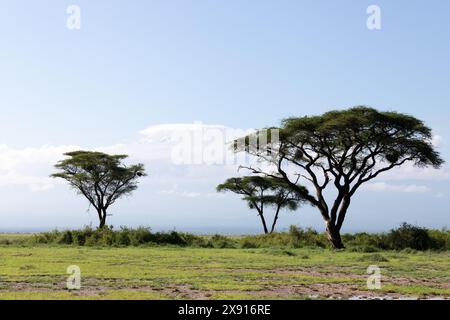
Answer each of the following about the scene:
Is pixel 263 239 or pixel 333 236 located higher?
pixel 333 236

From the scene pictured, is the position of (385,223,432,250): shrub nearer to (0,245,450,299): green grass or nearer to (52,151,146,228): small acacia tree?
(0,245,450,299): green grass

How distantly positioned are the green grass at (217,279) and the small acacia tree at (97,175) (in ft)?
102

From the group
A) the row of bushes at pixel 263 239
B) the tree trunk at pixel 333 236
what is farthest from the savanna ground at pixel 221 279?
the row of bushes at pixel 263 239

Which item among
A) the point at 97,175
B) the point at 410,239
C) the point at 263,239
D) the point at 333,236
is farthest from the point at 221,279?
the point at 97,175

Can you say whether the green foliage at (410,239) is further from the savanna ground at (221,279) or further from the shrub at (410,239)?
the savanna ground at (221,279)

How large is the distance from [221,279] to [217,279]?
0.13m

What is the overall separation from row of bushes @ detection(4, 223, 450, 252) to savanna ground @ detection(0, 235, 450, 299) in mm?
11642

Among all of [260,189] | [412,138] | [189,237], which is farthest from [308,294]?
[260,189]

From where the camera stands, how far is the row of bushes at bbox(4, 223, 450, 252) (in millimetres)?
36781

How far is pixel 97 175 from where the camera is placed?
56.1 m

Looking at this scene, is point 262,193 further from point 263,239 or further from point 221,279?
point 221,279

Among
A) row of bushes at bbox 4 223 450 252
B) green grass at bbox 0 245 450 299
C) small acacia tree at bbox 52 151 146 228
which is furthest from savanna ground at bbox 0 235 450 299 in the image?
small acacia tree at bbox 52 151 146 228

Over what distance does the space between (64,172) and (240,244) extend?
23.4 meters

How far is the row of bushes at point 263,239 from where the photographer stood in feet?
121
